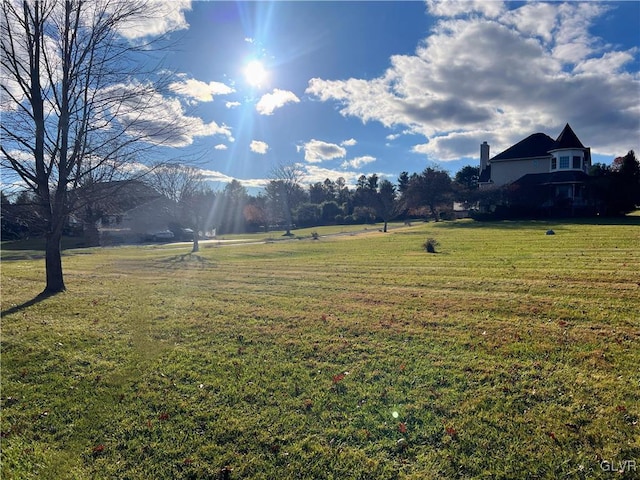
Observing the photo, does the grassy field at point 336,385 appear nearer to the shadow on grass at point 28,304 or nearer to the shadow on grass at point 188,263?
the shadow on grass at point 28,304

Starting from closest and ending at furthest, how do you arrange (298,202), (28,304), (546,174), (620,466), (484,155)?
(620,466)
(28,304)
(546,174)
(484,155)
(298,202)

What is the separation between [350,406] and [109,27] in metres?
11.0

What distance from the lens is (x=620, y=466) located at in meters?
3.14

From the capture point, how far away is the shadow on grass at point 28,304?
817 centimetres

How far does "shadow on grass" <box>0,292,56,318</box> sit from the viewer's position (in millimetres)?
8172

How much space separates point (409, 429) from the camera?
12.6ft

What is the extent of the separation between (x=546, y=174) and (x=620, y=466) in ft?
139

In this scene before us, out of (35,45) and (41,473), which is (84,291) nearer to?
(35,45)

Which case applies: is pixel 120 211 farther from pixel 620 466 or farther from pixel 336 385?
pixel 620 466

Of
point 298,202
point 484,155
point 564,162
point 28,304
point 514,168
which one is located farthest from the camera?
point 298,202

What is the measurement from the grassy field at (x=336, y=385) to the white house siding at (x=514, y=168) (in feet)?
125

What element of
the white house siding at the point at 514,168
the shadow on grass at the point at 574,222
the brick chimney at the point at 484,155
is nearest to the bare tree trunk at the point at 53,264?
the shadow on grass at the point at 574,222

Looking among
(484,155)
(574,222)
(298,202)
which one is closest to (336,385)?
(574,222)

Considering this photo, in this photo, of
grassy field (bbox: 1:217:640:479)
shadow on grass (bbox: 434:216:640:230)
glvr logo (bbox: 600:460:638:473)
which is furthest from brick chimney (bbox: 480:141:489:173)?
glvr logo (bbox: 600:460:638:473)
